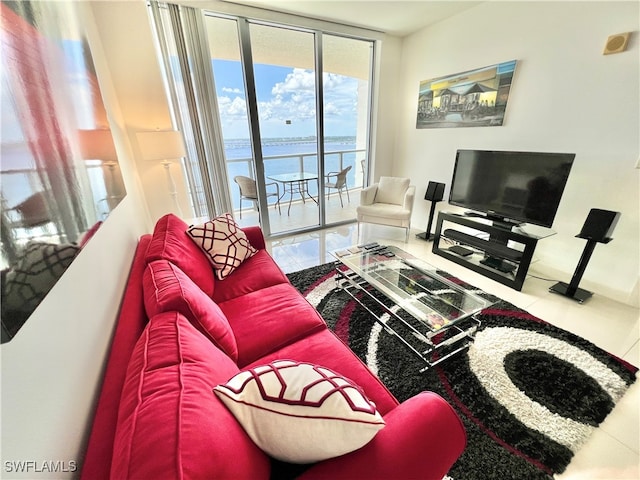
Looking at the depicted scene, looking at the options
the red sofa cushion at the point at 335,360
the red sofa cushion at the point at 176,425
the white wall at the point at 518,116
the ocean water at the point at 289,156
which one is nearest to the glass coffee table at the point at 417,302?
the red sofa cushion at the point at 335,360

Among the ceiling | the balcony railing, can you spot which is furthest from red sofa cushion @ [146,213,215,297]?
the ceiling

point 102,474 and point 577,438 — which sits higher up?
point 102,474

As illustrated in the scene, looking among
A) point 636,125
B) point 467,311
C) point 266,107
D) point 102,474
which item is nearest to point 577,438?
point 467,311

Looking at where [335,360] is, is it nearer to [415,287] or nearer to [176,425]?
[176,425]

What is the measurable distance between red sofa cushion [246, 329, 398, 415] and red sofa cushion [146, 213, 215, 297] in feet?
2.09

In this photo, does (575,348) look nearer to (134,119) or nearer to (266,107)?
(266,107)

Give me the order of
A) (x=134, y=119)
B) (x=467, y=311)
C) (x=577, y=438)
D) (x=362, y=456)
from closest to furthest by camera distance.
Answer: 1. (x=362, y=456)
2. (x=577, y=438)
3. (x=467, y=311)
4. (x=134, y=119)

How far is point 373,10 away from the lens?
9.57 ft

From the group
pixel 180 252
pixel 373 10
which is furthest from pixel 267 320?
pixel 373 10

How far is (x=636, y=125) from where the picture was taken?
200 cm

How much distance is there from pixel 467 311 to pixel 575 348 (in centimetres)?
79

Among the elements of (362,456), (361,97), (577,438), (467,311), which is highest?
(361,97)

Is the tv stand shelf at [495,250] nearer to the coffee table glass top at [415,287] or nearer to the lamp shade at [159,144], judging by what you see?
Answer: the coffee table glass top at [415,287]

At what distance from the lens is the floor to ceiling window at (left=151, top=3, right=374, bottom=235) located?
2930 millimetres
